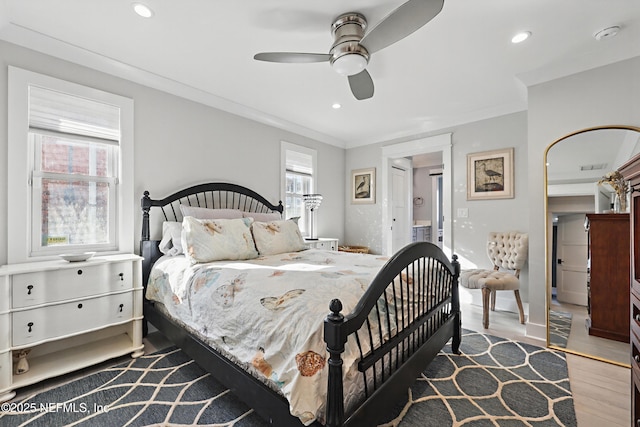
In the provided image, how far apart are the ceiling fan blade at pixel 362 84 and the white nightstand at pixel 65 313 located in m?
2.33

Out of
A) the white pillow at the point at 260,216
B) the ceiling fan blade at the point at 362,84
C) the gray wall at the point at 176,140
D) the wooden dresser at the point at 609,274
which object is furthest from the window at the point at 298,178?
the wooden dresser at the point at 609,274

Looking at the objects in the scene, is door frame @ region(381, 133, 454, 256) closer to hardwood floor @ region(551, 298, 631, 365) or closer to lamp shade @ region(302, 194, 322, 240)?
lamp shade @ region(302, 194, 322, 240)

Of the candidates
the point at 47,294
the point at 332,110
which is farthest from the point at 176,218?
the point at 332,110

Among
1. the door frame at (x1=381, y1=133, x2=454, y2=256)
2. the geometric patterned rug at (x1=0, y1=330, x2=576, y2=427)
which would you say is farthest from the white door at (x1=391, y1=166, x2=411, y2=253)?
the geometric patterned rug at (x1=0, y1=330, x2=576, y2=427)

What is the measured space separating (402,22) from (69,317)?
2949mm

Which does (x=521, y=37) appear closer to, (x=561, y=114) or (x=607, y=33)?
(x=607, y=33)

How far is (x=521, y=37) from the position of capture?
2.25 m

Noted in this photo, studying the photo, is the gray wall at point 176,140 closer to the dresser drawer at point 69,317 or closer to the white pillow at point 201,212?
the white pillow at point 201,212

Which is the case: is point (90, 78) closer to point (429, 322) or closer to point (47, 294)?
point (47, 294)

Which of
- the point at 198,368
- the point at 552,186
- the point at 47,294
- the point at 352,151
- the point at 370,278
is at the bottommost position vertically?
the point at 198,368

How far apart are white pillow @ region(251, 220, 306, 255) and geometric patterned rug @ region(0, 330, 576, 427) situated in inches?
44.9

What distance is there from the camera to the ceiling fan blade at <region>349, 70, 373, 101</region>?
7.61ft

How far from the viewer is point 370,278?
1.76 meters

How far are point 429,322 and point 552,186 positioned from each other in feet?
6.05
